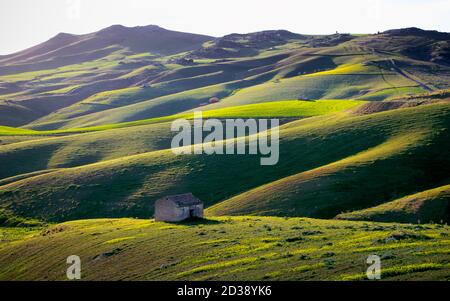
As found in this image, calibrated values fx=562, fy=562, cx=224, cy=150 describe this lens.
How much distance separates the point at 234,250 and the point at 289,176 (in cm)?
3527

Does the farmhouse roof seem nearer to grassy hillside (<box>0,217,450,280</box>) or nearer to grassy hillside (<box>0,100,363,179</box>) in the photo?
grassy hillside (<box>0,217,450,280</box>)

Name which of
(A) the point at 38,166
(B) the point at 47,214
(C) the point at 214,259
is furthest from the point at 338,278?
(A) the point at 38,166

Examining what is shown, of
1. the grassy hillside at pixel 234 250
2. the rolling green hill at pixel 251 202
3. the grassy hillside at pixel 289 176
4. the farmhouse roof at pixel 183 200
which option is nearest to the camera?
the grassy hillside at pixel 234 250

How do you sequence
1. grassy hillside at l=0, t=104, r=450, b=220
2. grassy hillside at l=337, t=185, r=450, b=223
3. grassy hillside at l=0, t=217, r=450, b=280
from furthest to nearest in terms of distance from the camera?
grassy hillside at l=0, t=104, r=450, b=220 → grassy hillside at l=337, t=185, r=450, b=223 → grassy hillside at l=0, t=217, r=450, b=280

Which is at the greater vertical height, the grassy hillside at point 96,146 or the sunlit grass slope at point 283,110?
the sunlit grass slope at point 283,110

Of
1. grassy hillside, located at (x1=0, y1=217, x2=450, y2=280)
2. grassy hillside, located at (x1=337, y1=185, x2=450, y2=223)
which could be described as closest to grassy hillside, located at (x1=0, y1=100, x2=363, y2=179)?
grassy hillside, located at (x1=0, y1=217, x2=450, y2=280)

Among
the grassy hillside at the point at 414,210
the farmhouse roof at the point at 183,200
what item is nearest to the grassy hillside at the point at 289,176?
the grassy hillside at the point at 414,210

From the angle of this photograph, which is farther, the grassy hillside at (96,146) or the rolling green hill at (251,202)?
the grassy hillside at (96,146)

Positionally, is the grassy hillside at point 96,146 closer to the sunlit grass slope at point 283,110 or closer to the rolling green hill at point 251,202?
the sunlit grass slope at point 283,110

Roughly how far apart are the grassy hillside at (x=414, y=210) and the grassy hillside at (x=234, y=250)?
18.5 feet

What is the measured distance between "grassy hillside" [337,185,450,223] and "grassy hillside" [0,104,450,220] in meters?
3.29

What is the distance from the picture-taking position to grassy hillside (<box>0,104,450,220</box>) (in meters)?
67.6

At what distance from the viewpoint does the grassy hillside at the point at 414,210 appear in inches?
2251

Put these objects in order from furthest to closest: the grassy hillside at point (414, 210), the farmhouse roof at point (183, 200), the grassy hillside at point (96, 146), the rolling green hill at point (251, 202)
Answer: the grassy hillside at point (96, 146) < the farmhouse roof at point (183, 200) < the grassy hillside at point (414, 210) < the rolling green hill at point (251, 202)
